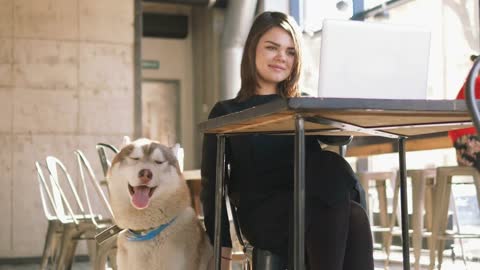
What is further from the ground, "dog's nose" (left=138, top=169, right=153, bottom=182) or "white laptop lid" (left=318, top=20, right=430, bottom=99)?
"white laptop lid" (left=318, top=20, right=430, bottom=99)

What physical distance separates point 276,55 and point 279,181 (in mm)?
389

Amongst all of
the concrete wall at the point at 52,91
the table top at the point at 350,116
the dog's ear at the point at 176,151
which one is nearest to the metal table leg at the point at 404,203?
the table top at the point at 350,116

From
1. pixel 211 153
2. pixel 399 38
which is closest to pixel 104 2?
pixel 211 153

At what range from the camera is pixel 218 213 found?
188 cm

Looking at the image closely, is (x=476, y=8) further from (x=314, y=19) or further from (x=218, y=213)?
(x=218, y=213)

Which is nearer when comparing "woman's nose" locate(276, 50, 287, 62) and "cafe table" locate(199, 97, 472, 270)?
"cafe table" locate(199, 97, 472, 270)

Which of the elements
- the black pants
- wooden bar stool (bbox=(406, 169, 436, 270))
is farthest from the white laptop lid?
wooden bar stool (bbox=(406, 169, 436, 270))

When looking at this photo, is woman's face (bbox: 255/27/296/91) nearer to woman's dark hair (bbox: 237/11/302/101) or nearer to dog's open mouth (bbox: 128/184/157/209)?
woman's dark hair (bbox: 237/11/302/101)

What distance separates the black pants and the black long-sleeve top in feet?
0.15

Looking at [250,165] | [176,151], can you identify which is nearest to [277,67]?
[250,165]

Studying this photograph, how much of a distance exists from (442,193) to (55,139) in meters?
4.00

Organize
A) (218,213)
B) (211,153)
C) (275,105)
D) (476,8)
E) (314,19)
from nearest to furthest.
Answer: (275,105), (218,213), (211,153), (476,8), (314,19)

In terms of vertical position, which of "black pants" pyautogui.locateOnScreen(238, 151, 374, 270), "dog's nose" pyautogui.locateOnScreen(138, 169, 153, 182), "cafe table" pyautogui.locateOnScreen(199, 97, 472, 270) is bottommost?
"black pants" pyautogui.locateOnScreen(238, 151, 374, 270)

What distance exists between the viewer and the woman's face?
212 centimetres
